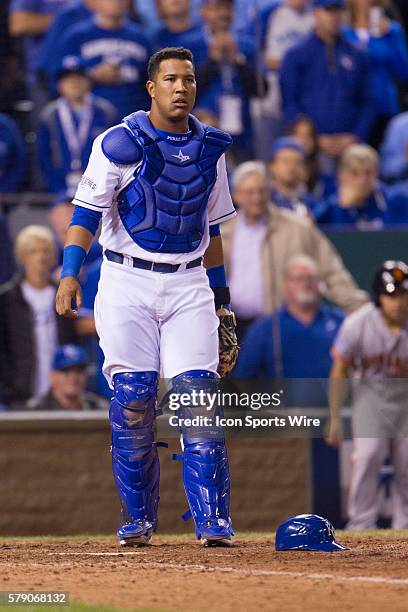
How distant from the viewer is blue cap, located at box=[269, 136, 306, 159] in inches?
426

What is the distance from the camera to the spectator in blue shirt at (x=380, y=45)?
1162cm

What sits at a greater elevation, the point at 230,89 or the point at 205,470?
the point at 230,89

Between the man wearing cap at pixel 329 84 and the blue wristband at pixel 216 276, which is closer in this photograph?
the blue wristband at pixel 216 276

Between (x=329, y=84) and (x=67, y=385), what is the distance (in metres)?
3.73

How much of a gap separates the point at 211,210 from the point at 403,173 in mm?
5382

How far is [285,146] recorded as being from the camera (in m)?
10.8

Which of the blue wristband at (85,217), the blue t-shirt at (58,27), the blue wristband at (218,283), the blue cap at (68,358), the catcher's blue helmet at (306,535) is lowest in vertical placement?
the catcher's blue helmet at (306,535)

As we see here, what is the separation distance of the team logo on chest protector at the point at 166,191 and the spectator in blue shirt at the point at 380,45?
236 inches

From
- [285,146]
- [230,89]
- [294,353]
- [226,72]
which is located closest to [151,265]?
[294,353]

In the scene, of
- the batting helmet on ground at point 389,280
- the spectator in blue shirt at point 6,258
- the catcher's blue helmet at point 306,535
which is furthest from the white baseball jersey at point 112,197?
the spectator in blue shirt at point 6,258

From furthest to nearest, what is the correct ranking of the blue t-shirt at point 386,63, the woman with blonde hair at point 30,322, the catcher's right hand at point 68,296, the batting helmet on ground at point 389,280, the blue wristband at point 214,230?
the blue t-shirt at point 386,63 → the woman with blonde hair at point 30,322 → the batting helmet on ground at point 389,280 → the blue wristband at point 214,230 → the catcher's right hand at point 68,296

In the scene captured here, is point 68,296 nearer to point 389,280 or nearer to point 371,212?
point 389,280

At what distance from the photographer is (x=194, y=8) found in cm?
1134

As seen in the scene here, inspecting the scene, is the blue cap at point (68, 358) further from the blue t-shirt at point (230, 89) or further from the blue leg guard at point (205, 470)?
the blue leg guard at point (205, 470)
